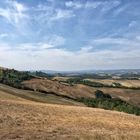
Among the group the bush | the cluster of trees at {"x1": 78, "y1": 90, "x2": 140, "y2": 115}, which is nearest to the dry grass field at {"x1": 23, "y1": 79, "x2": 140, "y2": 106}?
the cluster of trees at {"x1": 78, "y1": 90, "x2": 140, "y2": 115}

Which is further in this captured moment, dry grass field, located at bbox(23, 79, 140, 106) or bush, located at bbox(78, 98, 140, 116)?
dry grass field, located at bbox(23, 79, 140, 106)

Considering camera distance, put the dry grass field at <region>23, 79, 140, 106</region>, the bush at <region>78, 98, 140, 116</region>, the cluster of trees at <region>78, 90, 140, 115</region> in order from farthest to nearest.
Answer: the dry grass field at <region>23, 79, 140, 106</region>, the cluster of trees at <region>78, 90, 140, 115</region>, the bush at <region>78, 98, 140, 116</region>

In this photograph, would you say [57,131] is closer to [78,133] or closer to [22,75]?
[78,133]

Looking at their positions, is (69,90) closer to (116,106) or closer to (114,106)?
(114,106)

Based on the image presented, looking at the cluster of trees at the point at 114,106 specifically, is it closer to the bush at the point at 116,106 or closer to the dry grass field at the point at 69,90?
the bush at the point at 116,106

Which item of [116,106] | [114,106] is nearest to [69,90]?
[114,106]

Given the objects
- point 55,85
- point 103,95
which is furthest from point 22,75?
point 103,95

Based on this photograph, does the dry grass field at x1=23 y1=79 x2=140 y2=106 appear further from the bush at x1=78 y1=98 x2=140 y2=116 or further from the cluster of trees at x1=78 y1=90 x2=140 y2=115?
the bush at x1=78 y1=98 x2=140 y2=116

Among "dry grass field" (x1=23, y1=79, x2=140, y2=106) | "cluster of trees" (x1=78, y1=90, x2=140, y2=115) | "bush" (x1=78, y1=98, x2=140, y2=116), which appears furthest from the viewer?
"dry grass field" (x1=23, y1=79, x2=140, y2=106)

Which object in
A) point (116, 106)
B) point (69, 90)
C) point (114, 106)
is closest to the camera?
point (116, 106)

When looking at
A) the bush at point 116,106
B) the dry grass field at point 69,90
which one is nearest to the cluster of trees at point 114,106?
the bush at point 116,106

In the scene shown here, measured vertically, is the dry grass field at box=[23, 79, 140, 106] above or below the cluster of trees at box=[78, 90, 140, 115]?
above

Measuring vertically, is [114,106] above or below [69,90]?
below

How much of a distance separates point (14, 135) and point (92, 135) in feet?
A: 16.6
